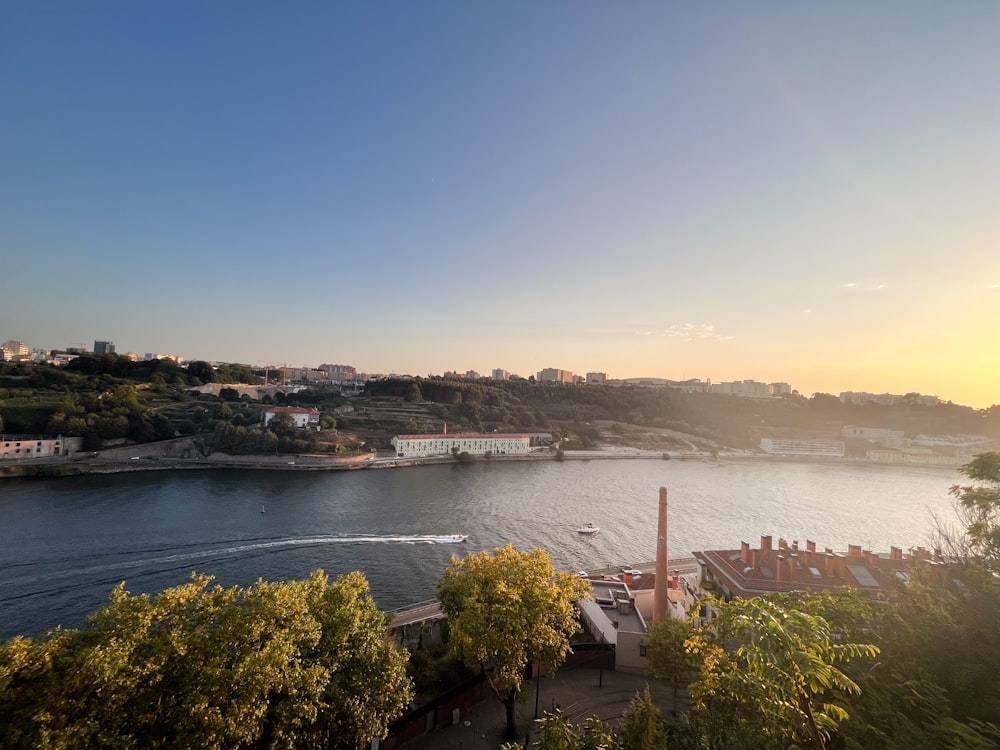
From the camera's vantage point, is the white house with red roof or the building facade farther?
the white house with red roof

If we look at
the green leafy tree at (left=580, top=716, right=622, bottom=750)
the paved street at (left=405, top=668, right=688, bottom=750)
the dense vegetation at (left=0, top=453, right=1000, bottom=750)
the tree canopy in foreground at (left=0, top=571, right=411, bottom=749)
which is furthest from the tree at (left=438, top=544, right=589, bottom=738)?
the green leafy tree at (left=580, top=716, right=622, bottom=750)

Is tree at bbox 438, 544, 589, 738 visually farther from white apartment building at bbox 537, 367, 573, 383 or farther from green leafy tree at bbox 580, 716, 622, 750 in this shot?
white apartment building at bbox 537, 367, 573, 383

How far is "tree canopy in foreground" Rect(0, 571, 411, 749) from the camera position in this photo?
3.56m

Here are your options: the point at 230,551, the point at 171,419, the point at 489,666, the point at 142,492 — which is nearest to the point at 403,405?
the point at 171,419

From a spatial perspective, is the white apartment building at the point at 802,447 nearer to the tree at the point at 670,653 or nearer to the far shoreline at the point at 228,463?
the far shoreline at the point at 228,463

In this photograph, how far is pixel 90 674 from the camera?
359 cm

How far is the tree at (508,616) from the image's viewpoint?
5.76 m

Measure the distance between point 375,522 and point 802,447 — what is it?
44.6 metres

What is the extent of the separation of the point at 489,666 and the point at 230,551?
35.6ft

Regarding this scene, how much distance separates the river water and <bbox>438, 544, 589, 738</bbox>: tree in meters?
5.29

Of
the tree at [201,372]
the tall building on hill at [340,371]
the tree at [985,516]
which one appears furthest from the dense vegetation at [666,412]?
the tall building on hill at [340,371]

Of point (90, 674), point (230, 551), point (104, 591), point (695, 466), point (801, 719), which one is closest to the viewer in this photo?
point (801, 719)

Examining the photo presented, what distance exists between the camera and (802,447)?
149 feet

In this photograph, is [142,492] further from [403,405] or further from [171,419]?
[403,405]
